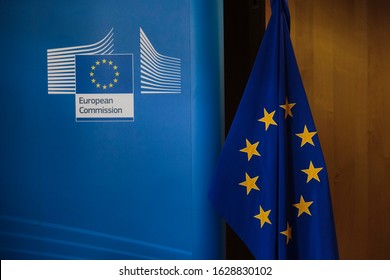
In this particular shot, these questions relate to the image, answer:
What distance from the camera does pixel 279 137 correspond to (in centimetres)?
168

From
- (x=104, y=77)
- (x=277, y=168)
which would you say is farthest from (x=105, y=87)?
(x=277, y=168)

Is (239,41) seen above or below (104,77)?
above

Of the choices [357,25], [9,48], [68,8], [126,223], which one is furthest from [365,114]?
[9,48]

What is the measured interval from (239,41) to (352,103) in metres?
0.63

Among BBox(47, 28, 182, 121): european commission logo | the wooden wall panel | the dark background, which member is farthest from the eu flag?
the wooden wall panel

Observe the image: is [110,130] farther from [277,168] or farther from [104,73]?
[277,168]

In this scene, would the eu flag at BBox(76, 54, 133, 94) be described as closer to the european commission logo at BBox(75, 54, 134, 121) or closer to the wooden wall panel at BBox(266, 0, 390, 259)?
the european commission logo at BBox(75, 54, 134, 121)

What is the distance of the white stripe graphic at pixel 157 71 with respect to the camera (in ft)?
6.07

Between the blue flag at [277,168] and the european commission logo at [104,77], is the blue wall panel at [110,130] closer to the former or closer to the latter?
the european commission logo at [104,77]

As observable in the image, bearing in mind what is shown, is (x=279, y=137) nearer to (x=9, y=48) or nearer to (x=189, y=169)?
(x=189, y=169)

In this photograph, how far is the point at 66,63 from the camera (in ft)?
6.27

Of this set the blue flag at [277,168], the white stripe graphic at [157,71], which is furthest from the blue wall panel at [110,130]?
the blue flag at [277,168]

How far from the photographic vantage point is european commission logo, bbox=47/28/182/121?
1.86m
